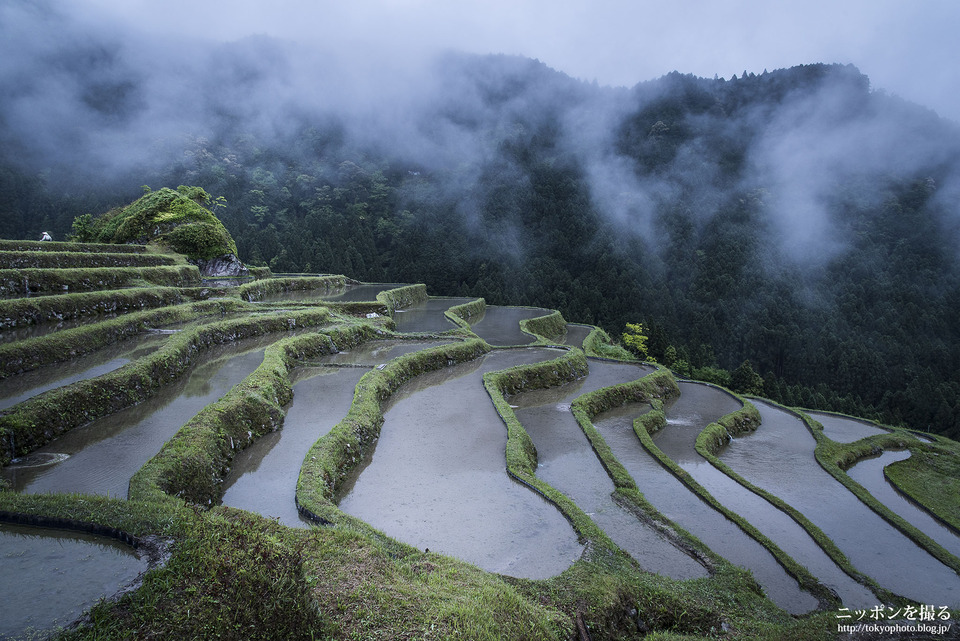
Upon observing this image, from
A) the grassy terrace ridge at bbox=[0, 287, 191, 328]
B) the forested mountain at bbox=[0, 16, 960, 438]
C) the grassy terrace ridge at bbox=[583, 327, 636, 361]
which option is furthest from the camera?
the forested mountain at bbox=[0, 16, 960, 438]

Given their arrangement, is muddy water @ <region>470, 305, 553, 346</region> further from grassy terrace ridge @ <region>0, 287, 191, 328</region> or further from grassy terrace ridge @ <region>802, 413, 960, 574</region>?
grassy terrace ridge @ <region>0, 287, 191, 328</region>

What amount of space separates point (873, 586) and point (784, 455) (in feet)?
28.6

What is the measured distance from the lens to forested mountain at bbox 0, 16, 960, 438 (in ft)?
200

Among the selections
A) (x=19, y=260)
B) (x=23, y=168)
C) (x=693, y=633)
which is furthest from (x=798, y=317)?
(x=23, y=168)

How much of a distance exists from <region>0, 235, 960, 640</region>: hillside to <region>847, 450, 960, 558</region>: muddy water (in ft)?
0.51

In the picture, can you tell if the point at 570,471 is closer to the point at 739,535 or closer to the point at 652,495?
the point at 652,495

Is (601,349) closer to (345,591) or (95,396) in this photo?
(95,396)

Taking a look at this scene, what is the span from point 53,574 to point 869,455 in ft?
82.8

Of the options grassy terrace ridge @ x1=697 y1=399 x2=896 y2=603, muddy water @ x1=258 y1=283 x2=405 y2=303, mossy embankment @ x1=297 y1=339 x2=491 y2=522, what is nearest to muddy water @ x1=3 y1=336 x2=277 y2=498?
mossy embankment @ x1=297 y1=339 x2=491 y2=522

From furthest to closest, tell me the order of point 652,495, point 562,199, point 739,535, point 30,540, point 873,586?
point 562,199
point 652,495
point 739,535
point 873,586
point 30,540

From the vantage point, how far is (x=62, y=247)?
2072cm

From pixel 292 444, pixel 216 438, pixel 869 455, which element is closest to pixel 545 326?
pixel 869 455

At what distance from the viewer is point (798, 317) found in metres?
69.8

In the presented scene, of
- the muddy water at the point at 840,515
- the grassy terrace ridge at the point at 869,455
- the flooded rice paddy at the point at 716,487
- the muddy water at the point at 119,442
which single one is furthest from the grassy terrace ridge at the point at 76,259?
the grassy terrace ridge at the point at 869,455
